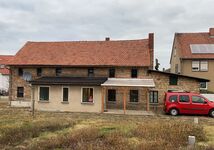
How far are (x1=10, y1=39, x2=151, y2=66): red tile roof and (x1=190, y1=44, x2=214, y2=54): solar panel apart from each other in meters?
7.83

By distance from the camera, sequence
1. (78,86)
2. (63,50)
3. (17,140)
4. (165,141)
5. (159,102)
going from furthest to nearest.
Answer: (63,50), (159,102), (78,86), (17,140), (165,141)

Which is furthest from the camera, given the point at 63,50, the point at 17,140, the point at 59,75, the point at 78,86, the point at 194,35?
the point at 194,35

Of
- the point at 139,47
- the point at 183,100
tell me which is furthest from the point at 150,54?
the point at 183,100

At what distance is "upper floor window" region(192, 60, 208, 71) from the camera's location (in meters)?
37.0

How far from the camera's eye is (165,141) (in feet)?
34.3

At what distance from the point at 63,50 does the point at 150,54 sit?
10.5m

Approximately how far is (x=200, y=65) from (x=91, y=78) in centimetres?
1547

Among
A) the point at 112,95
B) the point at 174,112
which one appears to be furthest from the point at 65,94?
the point at 174,112

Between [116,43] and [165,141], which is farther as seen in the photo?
[116,43]

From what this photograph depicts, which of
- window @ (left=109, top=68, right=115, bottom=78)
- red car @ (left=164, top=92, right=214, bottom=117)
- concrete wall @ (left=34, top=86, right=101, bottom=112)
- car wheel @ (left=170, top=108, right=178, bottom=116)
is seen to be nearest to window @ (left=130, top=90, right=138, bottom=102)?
window @ (left=109, top=68, right=115, bottom=78)

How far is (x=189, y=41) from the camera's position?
1581 inches

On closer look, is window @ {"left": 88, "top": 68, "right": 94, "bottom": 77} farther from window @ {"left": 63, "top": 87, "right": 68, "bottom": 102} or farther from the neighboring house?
the neighboring house

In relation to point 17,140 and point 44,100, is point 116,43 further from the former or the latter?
point 17,140

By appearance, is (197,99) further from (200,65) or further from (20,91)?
(20,91)
